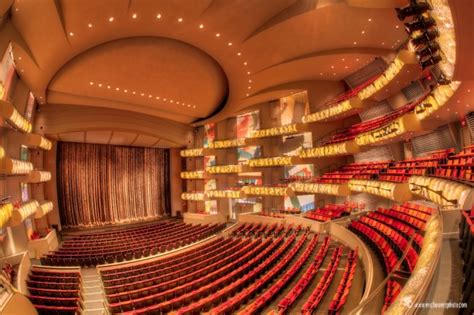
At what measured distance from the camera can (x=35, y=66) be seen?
13.2m

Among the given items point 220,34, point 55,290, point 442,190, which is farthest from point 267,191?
point 55,290

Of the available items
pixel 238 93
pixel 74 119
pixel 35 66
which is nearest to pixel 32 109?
pixel 74 119

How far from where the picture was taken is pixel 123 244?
A: 17.7 meters

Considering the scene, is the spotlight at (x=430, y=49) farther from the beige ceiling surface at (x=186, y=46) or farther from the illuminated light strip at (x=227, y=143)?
the illuminated light strip at (x=227, y=143)

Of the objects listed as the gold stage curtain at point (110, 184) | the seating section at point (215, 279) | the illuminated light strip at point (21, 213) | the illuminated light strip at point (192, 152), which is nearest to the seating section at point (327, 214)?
the seating section at point (215, 279)

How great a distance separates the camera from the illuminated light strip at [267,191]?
66.9 feet

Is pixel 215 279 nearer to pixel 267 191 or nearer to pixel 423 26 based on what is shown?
pixel 423 26

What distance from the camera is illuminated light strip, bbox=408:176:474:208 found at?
676 centimetres

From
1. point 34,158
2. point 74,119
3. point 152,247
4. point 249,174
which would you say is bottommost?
point 152,247

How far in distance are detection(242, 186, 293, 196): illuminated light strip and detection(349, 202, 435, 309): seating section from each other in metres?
7.13

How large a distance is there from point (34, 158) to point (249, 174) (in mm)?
15092

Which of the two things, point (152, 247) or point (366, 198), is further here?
point (366, 198)

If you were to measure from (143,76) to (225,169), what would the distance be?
1016 cm

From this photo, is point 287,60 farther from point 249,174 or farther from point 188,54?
point 249,174
